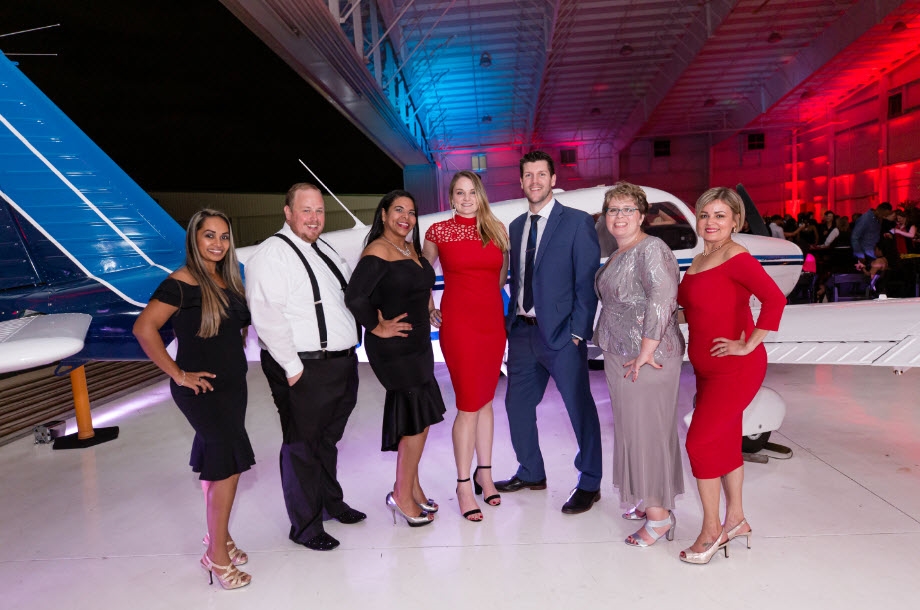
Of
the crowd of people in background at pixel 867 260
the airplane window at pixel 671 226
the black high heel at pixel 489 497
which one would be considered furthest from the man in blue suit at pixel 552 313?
the crowd of people in background at pixel 867 260

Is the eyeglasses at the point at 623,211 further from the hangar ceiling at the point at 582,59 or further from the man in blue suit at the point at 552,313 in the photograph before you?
the hangar ceiling at the point at 582,59

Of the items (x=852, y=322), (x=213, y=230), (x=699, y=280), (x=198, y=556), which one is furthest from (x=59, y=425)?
(x=852, y=322)

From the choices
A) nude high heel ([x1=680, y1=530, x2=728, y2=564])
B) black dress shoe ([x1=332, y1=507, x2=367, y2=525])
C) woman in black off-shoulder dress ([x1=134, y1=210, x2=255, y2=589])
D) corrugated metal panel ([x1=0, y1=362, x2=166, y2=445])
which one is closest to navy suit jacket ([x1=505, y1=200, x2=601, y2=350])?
nude high heel ([x1=680, y1=530, x2=728, y2=564])

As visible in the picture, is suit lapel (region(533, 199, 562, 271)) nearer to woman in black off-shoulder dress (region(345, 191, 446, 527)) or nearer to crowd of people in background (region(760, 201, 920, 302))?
woman in black off-shoulder dress (region(345, 191, 446, 527))

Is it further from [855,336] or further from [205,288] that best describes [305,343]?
[855,336]

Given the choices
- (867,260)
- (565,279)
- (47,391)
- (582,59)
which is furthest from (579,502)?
(582,59)

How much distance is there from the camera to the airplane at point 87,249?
346cm

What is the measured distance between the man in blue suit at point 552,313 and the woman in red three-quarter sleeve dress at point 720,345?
0.58 metres

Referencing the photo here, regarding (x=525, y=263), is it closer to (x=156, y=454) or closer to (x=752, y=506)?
(x=752, y=506)

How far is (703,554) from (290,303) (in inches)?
Answer: 78.9

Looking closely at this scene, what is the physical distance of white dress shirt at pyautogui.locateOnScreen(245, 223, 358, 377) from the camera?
2.63m

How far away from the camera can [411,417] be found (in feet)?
10.0

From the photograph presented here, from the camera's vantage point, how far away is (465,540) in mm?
3006

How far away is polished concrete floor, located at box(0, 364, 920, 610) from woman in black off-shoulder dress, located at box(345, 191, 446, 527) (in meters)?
0.48
